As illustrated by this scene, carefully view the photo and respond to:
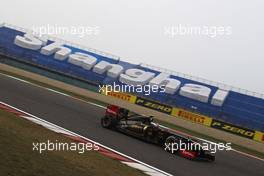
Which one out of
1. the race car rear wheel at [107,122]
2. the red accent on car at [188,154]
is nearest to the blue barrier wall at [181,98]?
the race car rear wheel at [107,122]

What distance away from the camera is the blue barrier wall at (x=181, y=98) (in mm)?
29391

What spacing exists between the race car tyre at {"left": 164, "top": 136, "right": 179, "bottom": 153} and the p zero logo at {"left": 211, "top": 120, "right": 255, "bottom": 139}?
33.9 ft

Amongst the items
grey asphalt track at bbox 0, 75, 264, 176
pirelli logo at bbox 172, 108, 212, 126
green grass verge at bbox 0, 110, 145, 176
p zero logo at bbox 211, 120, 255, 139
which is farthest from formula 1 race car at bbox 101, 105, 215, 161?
pirelli logo at bbox 172, 108, 212, 126

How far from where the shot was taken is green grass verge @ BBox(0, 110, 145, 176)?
6199 millimetres

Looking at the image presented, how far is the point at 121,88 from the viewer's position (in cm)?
3341

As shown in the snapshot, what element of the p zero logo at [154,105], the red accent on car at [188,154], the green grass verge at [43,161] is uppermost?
the green grass verge at [43,161]

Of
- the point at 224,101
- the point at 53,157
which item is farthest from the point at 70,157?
the point at 224,101

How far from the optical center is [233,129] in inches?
901

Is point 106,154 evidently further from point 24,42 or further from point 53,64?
point 24,42

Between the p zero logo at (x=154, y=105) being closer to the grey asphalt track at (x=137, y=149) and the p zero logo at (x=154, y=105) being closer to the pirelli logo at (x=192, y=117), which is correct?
the pirelli logo at (x=192, y=117)

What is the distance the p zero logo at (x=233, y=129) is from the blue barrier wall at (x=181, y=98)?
13.7 feet

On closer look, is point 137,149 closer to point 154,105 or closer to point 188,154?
point 188,154

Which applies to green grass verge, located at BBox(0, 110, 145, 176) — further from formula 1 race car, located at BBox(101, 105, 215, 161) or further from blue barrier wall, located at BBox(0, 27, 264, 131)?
blue barrier wall, located at BBox(0, 27, 264, 131)

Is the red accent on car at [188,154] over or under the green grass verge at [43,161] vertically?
under
